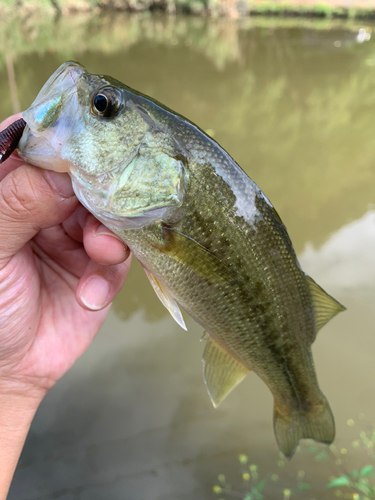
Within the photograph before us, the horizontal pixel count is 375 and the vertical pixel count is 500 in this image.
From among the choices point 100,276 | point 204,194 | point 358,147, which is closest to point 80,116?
point 204,194

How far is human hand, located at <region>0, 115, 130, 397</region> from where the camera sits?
119cm

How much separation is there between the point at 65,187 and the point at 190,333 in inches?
103

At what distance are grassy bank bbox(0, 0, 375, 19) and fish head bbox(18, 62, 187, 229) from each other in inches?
1142

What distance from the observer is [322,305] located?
1.62 m

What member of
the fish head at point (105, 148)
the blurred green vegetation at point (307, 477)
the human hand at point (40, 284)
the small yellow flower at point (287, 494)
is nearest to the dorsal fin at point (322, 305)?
the fish head at point (105, 148)

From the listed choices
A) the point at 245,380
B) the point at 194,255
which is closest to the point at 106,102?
the point at 194,255

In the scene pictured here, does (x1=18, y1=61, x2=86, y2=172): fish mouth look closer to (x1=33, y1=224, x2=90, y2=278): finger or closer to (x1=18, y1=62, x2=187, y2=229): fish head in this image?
(x1=18, y1=62, x2=187, y2=229): fish head

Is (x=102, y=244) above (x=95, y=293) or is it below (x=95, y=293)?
above

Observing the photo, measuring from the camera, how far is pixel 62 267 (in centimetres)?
199

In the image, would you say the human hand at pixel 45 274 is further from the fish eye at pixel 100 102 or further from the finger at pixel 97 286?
the fish eye at pixel 100 102

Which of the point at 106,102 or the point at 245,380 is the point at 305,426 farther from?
the point at 106,102

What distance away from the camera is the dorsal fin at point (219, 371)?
5.42 feet

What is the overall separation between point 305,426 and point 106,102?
1.90 m

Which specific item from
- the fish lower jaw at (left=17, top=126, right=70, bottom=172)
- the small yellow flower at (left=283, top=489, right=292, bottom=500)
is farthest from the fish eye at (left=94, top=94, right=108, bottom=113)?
the small yellow flower at (left=283, top=489, right=292, bottom=500)
